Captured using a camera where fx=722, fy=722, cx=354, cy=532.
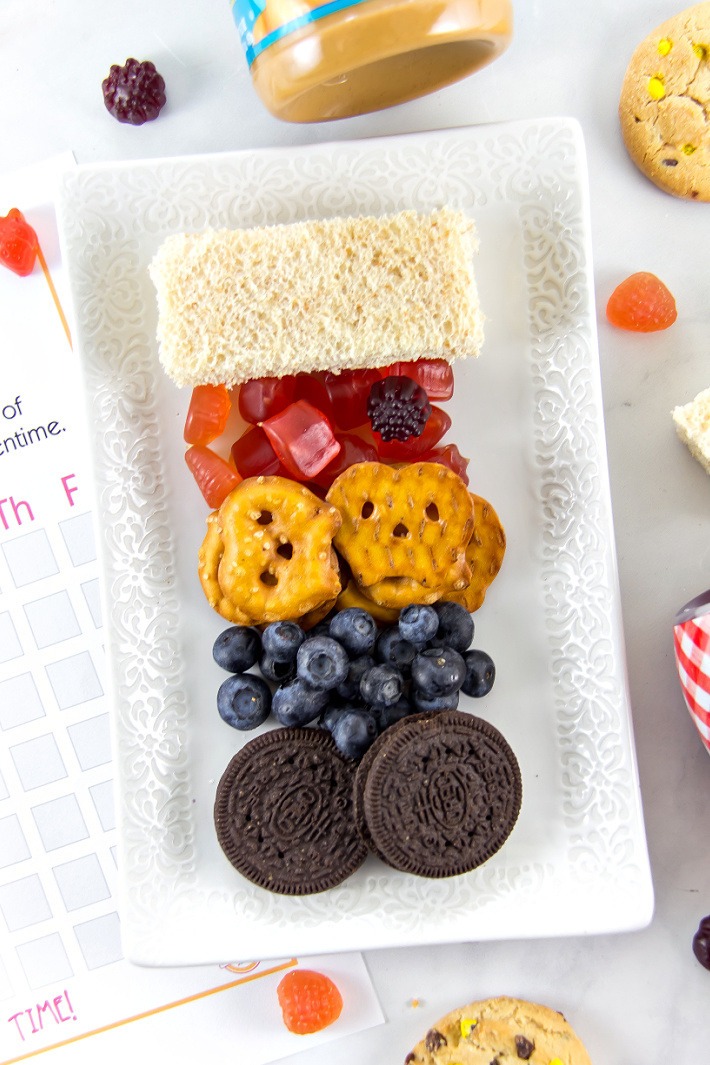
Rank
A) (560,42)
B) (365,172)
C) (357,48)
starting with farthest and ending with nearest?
(560,42)
(365,172)
(357,48)

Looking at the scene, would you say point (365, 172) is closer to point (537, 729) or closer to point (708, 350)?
point (708, 350)

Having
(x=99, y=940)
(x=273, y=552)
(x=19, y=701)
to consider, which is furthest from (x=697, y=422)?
(x=99, y=940)

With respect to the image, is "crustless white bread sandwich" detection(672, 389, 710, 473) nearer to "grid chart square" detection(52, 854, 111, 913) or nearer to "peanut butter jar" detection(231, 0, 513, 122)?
"peanut butter jar" detection(231, 0, 513, 122)

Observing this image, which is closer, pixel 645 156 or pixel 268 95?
pixel 268 95

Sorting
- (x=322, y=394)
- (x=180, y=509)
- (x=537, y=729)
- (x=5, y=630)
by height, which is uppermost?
(x=322, y=394)

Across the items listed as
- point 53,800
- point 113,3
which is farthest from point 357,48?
point 53,800

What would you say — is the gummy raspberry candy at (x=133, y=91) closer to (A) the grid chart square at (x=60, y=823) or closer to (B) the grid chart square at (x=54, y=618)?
(B) the grid chart square at (x=54, y=618)

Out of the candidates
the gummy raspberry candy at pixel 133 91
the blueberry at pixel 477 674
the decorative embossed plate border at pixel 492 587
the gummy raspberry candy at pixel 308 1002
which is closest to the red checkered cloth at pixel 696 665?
the decorative embossed plate border at pixel 492 587
